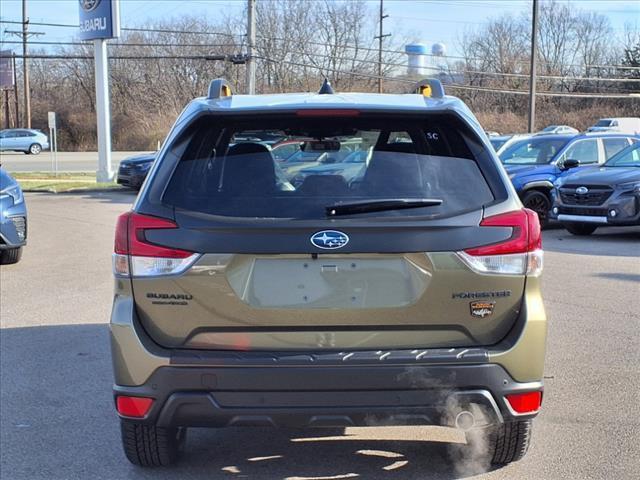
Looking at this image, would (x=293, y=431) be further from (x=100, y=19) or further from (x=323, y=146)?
(x=100, y=19)

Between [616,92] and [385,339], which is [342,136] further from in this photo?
[616,92]

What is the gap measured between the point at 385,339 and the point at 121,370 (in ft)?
3.81

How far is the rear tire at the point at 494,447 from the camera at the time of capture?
3.88 m

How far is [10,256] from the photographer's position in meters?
11.0

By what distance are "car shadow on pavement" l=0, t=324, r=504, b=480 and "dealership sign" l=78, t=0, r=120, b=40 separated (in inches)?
926

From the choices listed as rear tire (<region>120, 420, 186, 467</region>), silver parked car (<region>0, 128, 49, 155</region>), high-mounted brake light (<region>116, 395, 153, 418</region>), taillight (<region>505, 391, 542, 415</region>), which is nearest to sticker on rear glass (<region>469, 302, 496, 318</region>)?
taillight (<region>505, 391, 542, 415</region>)

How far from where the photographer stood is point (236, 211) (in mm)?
3389

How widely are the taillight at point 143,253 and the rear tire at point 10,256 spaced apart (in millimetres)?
8165

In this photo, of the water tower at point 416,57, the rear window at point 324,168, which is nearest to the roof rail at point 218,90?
the rear window at point 324,168

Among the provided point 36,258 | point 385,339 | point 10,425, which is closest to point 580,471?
point 385,339

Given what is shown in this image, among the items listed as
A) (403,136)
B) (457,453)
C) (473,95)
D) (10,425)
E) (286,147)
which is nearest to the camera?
(403,136)

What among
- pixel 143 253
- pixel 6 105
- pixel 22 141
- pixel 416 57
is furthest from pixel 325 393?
pixel 6 105

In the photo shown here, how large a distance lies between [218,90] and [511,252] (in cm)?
169

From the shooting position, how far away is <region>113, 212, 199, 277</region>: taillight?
3332 mm
